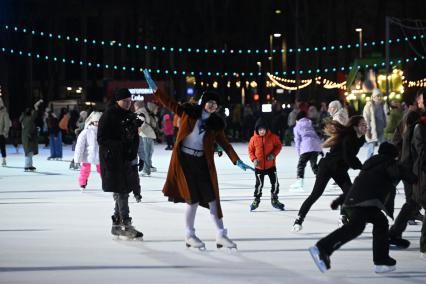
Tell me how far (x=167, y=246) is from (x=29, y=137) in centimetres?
1443

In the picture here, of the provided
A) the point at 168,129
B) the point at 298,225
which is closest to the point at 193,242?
the point at 298,225

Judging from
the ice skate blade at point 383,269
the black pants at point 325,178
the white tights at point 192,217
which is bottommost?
the ice skate blade at point 383,269

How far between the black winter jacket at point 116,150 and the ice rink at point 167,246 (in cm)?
59

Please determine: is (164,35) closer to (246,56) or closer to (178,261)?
(246,56)

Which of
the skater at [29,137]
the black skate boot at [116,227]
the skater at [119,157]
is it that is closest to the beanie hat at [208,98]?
the skater at [119,157]

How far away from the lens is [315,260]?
828cm

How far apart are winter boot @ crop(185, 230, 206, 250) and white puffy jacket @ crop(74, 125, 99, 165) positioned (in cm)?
732

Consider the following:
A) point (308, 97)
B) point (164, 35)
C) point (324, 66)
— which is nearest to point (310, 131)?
point (164, 35)

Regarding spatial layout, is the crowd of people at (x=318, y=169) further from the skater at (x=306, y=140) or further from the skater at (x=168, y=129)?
the skater at (x=168, y=129)

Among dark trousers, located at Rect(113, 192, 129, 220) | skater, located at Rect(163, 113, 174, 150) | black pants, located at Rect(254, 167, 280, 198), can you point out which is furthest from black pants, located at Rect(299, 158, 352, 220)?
skater, located at Rect(163, 113, 174, 150)

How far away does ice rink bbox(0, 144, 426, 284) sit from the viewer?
833cm

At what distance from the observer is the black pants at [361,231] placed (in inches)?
331

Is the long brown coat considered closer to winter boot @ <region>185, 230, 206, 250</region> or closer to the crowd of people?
the crowd of people

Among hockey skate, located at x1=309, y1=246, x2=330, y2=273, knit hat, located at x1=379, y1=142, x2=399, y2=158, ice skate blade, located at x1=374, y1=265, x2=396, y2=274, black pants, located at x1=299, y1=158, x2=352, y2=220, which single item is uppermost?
knit hat, located at x1=379, y1=142, x2=399, y2=158
